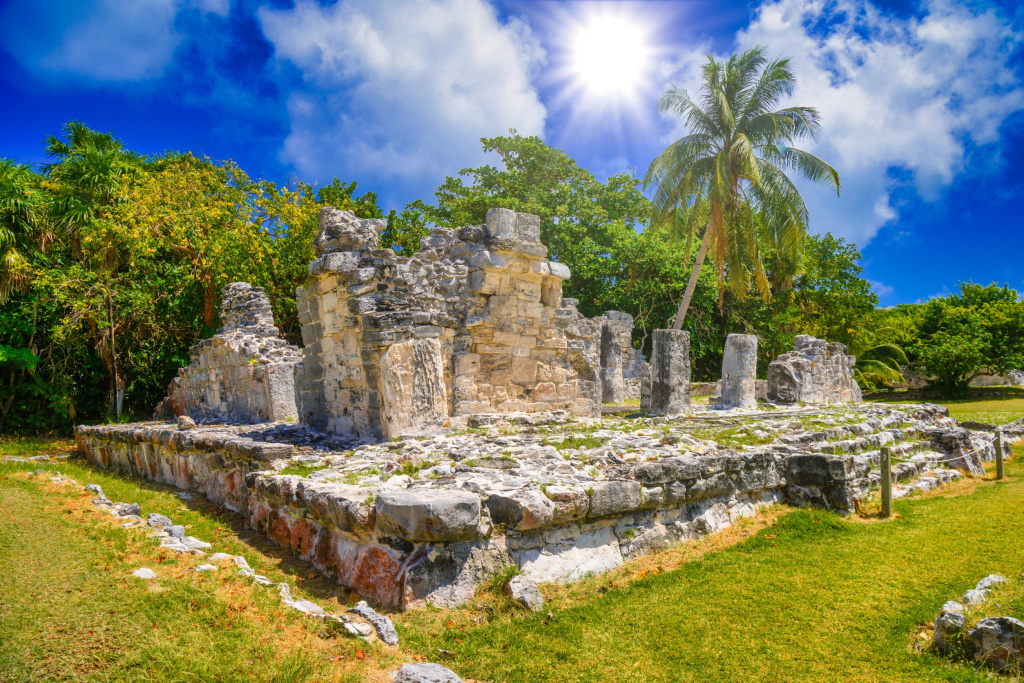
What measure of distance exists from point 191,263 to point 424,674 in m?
14.1

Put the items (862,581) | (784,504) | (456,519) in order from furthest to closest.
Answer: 1. (784,504)
2. (862,581)
3. (456,519)

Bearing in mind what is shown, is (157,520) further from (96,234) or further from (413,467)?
(96,234)

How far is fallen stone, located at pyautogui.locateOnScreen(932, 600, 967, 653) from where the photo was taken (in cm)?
336

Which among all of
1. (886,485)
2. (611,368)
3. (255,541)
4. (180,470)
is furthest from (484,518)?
(611,368)

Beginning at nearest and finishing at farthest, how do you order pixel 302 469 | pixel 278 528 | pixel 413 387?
pixel 278 528, pixel 302 469, pixel 413 387

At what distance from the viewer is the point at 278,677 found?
9.53 feet

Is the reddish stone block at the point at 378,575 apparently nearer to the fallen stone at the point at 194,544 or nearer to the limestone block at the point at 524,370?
the fallen stone at the point at 194,544

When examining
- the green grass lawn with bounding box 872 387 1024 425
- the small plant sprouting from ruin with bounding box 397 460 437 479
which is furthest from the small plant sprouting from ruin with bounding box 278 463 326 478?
the green grass lawn with bounding box 872 387 1024 425

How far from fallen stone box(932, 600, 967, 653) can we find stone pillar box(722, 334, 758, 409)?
781cm

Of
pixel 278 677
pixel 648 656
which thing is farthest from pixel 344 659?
pixel 648 656

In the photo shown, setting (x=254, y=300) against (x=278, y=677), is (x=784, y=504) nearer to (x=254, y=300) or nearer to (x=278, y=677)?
(x=278, y=677)

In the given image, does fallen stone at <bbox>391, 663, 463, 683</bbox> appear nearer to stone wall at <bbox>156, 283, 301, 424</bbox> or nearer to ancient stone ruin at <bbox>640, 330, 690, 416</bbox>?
ancient stone ruin at <bbox>640, 330, 690, 416</bbox>

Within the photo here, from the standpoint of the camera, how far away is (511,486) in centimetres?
451

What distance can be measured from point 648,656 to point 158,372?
1411 cm
